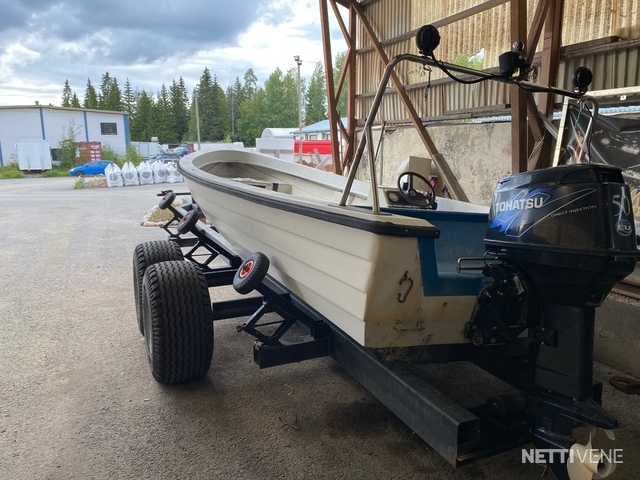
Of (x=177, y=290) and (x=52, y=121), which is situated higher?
(x=52, y=121)

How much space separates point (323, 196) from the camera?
16.5 ft

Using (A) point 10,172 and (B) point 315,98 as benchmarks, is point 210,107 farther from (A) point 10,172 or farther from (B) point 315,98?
(A) point 10,172

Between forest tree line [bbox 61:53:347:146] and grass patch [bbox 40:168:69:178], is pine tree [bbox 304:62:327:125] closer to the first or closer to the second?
forest tree line [bbox 61:53:347:146]

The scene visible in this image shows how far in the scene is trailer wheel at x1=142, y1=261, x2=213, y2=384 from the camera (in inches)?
111

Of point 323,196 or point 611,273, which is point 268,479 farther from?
point 323,196

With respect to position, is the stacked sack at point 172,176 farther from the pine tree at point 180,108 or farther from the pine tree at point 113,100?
the pine tree at point 113,100

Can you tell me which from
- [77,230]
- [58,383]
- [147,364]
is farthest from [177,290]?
[77,230]

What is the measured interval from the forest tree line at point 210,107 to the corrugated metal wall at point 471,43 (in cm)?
5667

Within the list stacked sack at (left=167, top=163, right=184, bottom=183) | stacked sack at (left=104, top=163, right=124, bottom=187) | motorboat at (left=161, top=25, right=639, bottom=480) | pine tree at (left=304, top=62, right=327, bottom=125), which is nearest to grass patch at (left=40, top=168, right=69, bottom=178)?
stacked sack at (left=167, top=163, right=184, bottom=183)

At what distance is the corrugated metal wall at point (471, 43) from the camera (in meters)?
4.54

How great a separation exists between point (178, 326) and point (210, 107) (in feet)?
245

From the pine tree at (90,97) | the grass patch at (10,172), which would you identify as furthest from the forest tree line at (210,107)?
the grass patch at (10,172)

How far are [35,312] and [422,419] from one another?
3998 millimetres

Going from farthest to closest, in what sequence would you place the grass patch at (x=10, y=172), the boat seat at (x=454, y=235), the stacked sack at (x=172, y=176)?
the grass patch at (x=10, y=172) → the stacked sack at (x=172, y=176) → the boat seat at (x=454, y=235)
